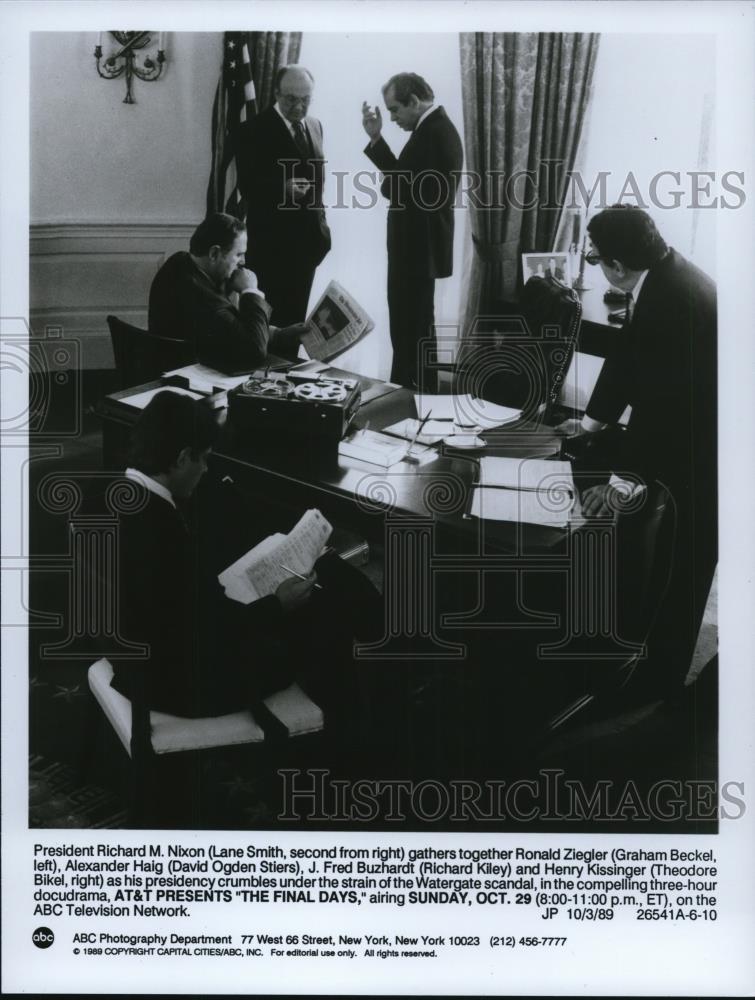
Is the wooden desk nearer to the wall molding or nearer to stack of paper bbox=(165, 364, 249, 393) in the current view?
stack of paper bbox=(165, 364, 249, 393)

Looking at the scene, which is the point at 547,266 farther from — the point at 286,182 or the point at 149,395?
the point at 149,395

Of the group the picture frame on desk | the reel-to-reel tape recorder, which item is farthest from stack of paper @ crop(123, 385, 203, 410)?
the picture frame on desk

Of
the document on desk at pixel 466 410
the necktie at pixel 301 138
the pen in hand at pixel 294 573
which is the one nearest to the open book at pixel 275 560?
the pen in hand at pixel 294 573

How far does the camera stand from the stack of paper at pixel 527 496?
2.27 meters

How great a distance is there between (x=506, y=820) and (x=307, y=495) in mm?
965

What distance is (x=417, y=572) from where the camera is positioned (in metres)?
2.30

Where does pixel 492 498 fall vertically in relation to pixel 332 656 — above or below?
above

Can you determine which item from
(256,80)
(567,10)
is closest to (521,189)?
(567,10)

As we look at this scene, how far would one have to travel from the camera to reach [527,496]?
228cm

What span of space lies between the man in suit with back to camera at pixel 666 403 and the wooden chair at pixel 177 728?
873 mm

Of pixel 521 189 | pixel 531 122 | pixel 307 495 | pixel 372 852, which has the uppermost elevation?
pixel 531 122

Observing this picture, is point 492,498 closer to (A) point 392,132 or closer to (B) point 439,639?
(B) point 439,639

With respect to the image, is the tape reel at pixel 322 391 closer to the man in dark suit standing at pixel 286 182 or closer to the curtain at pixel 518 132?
the man in dark suit standing at pixel 286 182

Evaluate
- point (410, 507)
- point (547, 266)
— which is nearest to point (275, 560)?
point (410, 507)
